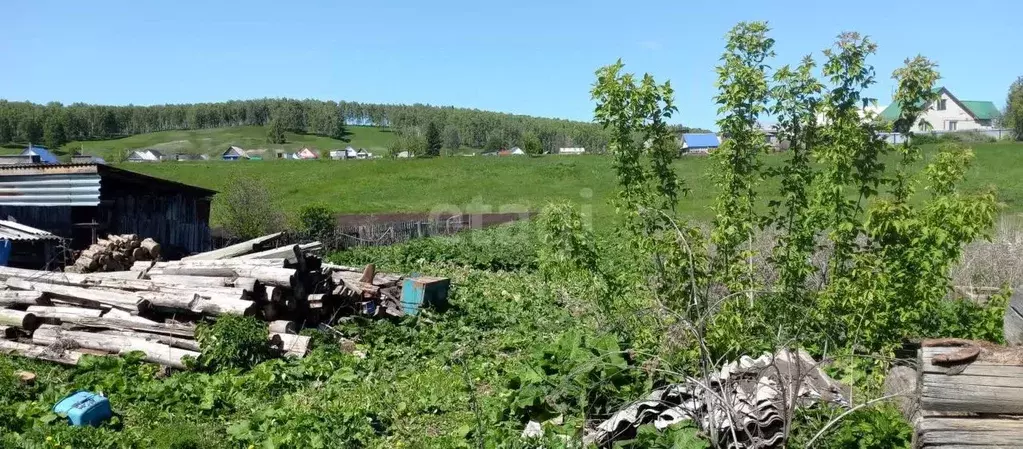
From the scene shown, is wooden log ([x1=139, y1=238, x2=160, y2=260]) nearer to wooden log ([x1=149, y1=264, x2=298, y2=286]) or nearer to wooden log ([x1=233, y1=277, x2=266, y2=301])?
wooden log ([x1=149, y1=264, x2=298, y2=286])

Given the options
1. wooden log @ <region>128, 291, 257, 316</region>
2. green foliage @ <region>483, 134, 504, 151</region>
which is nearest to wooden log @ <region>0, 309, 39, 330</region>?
wooden log @ <region>128, 291, 257, 316</region>

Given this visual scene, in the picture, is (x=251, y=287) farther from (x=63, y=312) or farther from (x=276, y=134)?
(x=276, y=134)

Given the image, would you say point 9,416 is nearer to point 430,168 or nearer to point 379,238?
point 379,238

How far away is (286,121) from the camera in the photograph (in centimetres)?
15062

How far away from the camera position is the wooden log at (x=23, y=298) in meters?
11.6

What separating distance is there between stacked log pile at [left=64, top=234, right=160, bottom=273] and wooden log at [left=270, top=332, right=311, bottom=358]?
19.9ft

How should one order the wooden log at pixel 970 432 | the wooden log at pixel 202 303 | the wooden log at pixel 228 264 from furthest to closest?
the wooden log at pixel 228 264 < the wooden log at pixel 202 303 < the wooden log at pixel 970 432

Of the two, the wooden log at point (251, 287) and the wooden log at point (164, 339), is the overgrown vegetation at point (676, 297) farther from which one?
the wooden log at point (251, 287)

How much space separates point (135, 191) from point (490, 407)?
16224 millimetres

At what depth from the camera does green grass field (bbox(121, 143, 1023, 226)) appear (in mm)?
48219

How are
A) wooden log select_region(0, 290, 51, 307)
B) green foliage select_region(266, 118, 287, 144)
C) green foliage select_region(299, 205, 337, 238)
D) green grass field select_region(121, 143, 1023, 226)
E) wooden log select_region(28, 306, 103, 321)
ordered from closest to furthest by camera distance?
wooden log select_region(28, 306, 103, 321) → wooden log select_region(0, 290, 51, 307) → green foliage select_region(299, 205, 337, 238) → green grass field select_region(121, 143, 1023, 226) → green foliage select_region(266, 118, 287, 144)

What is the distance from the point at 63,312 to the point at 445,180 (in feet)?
160

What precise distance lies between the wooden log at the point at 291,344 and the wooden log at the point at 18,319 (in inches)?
137

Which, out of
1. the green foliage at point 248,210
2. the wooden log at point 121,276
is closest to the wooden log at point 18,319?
the wooden log at point 121,276
